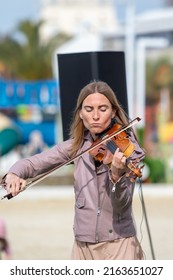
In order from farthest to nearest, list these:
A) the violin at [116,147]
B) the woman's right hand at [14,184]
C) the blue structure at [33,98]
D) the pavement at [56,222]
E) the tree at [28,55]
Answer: the tree at [28,55]
the blue structure at [33,98]
the pavement at [56,222]
the woman's right hand at [14,184]
the violin at [116,147]

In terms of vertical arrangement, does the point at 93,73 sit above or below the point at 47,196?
above

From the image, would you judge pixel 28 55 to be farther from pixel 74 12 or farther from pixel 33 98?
pixel 74 12

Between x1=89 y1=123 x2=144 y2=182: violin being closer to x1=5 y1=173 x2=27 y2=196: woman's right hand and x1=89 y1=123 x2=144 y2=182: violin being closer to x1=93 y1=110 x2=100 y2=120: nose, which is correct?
x1=93 y1=110 x2=100 y2=120: nose

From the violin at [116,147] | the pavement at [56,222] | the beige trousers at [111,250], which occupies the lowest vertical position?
the pavement at [56,222]

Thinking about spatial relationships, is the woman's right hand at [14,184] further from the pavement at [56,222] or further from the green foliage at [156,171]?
the green foliage at [156,171]

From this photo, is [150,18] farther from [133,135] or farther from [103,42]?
[133,135]

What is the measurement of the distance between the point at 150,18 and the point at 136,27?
780 mm

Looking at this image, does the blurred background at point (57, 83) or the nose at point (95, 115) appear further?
the blurred background at point (57, 83)

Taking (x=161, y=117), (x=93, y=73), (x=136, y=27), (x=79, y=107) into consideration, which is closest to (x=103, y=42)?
(x=136, y=27)

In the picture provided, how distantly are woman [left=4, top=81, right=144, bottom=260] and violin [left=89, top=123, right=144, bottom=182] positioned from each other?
0.08 feet

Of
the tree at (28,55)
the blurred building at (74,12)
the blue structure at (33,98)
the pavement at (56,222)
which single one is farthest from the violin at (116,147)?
the blurred building at (74,12)

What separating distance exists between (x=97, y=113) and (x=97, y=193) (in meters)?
0.35

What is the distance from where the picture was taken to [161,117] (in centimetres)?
2814

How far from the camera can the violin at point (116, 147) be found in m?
3.93
